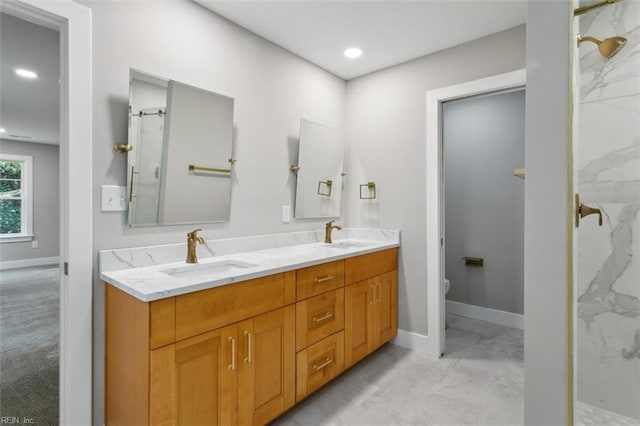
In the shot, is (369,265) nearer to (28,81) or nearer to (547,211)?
(547,211)

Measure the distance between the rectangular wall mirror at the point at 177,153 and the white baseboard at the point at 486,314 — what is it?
2.76 m

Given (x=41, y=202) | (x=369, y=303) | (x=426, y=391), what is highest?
(x=41, y=202)

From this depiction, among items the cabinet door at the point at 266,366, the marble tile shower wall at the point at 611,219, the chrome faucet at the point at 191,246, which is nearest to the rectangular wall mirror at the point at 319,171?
the chrome faucet at the point at 191,246

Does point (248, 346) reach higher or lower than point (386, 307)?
higher

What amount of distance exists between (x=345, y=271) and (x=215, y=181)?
40.7 inches

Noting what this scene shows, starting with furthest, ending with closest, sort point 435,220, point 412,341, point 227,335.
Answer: point 412,341 < point 435,220 < point 227,335

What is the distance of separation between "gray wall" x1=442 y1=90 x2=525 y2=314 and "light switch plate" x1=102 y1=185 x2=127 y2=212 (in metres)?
3.01

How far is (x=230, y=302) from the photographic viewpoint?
150 cm

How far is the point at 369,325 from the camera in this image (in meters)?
2.44

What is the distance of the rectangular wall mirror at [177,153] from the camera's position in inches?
67.6

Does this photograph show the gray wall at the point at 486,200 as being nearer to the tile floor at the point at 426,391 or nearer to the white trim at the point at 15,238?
the tile floor at the point at 426,391

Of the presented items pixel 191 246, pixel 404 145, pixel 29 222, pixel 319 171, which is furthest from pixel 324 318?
pixel 29 222

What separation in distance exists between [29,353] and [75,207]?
1944mm

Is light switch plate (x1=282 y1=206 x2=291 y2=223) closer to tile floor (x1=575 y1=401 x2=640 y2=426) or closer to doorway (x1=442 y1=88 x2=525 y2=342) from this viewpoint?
doorway (x1=442 y1=88 x2=525 y2=342)
